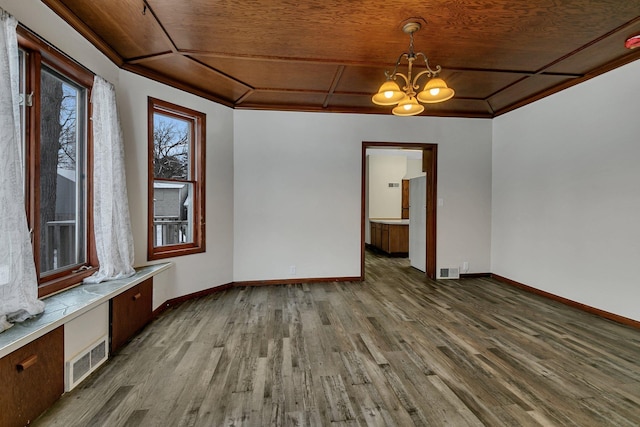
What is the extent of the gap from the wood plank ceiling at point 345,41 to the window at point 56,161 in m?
0.46

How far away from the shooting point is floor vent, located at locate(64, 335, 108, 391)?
6.53 feet

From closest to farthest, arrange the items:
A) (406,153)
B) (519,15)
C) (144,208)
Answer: (519,15) < (144,208) < (406,153)

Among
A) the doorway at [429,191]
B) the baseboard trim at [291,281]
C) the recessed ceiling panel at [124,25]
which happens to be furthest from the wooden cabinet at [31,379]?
the doorway at [429,191]

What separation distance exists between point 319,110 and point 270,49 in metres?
1.78

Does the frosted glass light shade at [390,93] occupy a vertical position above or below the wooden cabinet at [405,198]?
above

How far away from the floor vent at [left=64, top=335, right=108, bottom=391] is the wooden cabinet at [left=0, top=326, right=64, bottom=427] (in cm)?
5

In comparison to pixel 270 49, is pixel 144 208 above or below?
below

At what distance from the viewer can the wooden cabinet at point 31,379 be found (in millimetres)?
1539

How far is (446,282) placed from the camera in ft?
15.8

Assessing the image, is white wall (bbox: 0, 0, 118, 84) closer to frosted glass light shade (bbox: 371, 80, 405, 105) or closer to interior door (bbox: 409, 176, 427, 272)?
frosted glass light shade (bbox: 371, 80, 405, 105)

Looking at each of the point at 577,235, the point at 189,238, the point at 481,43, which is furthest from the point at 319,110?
the point at 577,235

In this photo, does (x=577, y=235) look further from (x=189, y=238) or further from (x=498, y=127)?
(x=189, y=238)

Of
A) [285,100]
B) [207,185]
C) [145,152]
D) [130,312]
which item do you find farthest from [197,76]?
[130,312]

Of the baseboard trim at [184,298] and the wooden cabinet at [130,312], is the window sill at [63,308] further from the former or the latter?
the baseboard trim at [184,298]
